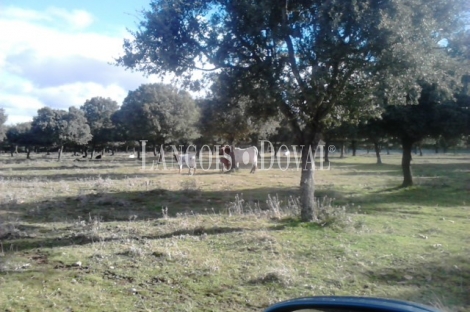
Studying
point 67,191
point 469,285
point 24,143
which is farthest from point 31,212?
point 24,143

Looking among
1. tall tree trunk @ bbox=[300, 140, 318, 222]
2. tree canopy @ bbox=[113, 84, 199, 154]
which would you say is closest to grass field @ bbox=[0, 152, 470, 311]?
tall tree trunk @ bbox=[300, 140, 318, 222]

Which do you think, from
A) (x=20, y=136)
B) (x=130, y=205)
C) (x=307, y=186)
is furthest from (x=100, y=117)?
(x=307, y=186)

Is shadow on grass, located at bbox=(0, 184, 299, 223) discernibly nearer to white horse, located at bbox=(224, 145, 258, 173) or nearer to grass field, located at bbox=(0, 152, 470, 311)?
grass field, located at bbox=(0, 152, 470, 311)

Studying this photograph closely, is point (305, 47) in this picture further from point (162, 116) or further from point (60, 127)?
point (60, 127)

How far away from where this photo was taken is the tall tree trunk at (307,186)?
35.4 feet

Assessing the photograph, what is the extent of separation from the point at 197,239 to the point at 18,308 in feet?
13.5

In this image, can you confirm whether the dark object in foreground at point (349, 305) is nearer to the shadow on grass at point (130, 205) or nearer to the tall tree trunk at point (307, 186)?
the tall tree trunk at point (307, 186)

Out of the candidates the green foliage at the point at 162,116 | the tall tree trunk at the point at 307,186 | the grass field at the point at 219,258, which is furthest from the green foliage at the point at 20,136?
the tall tree trunk at the point at 307,186

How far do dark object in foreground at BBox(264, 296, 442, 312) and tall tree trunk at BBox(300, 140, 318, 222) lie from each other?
8.39m

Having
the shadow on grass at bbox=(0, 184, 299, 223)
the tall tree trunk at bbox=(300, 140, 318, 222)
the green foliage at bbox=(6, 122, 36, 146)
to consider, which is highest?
the green foliage at bbox=(6, 122, 36, 146)

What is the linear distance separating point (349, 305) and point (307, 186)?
875 cm

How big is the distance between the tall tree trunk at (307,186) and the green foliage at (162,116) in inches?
1297

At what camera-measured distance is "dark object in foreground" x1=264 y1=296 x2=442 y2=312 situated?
2.08 metres

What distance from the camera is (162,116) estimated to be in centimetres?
4466
